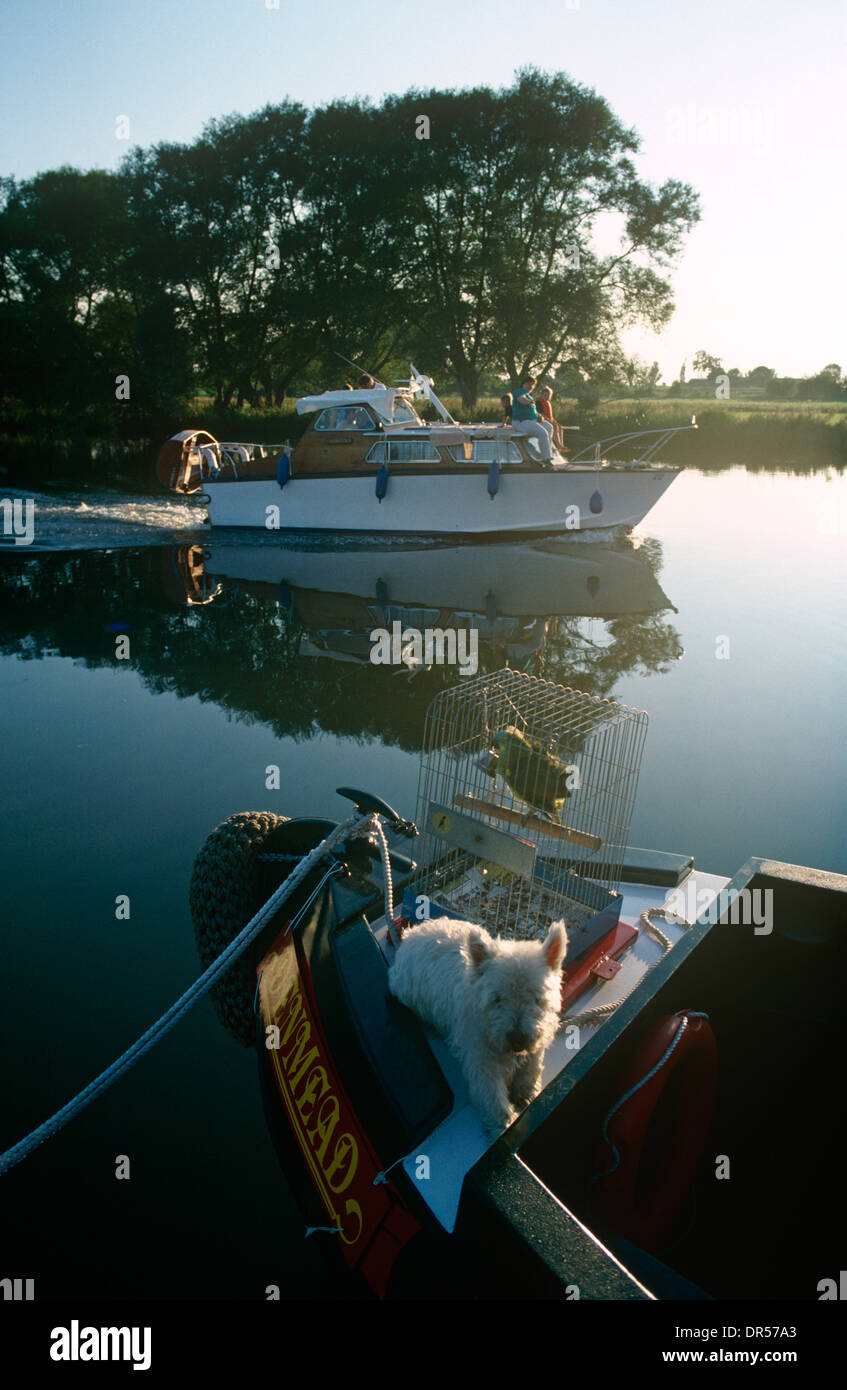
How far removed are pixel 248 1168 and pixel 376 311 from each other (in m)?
31.8

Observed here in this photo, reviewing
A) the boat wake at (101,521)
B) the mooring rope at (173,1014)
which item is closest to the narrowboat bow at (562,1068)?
the mooring rope at (173,1014)

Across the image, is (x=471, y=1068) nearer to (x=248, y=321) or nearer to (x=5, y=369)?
(x=248, y=321)

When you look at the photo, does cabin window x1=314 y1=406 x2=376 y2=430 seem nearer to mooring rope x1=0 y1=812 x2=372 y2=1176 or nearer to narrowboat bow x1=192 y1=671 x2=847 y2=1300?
narrowboat bow x1=192 y1=671 x2=847 y2=1300

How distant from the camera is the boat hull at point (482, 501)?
15.7 meters

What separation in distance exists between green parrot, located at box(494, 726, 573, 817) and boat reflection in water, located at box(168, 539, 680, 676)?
512 centimetres

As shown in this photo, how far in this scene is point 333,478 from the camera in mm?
16672

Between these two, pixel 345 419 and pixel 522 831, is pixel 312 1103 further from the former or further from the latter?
pixel 345 419

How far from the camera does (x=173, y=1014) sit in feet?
9.02

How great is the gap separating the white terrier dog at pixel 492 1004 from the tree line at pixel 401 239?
29654mm

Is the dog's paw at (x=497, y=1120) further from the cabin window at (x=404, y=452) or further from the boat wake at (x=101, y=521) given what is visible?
the boat wake at (x=101, y=521)

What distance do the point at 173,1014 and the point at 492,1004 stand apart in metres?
1.21

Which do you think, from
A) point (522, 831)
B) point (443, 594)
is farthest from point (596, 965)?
point (443, 594)
